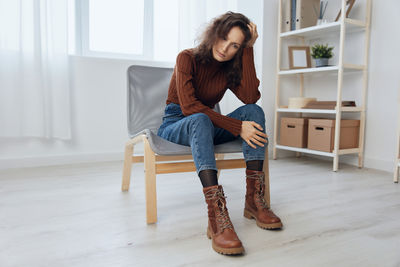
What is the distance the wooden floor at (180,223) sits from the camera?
3.30ft

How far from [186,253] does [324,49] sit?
1998 millimetres

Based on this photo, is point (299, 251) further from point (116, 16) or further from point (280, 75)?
point (116, 16)

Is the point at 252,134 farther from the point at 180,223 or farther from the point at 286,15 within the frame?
the point at 286,15

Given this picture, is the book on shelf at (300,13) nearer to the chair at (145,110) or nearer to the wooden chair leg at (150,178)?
the chair at (145,110)

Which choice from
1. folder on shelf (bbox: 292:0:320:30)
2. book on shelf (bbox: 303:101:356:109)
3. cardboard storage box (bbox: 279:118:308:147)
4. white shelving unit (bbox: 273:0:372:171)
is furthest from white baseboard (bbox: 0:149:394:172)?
folder on shelf (bbox: 292:0:320:30)

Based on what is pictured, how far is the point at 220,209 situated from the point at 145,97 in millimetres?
916

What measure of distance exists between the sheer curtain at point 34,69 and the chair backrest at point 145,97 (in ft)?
2.73

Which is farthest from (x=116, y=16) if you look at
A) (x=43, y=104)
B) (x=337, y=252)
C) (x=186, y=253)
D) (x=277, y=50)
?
(x=337, y=252)

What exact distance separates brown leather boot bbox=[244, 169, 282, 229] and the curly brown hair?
16.5 inches

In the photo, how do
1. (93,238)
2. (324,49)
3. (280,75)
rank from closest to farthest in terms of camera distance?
(93,238) < (324,49) < (280,75)

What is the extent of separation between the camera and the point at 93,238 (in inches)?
45.1

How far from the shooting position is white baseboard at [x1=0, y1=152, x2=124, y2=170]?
2.27m

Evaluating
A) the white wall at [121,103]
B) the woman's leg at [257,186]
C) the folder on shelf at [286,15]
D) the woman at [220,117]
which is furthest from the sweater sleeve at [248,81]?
the folder on shelf at [286,15]

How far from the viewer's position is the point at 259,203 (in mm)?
1237
